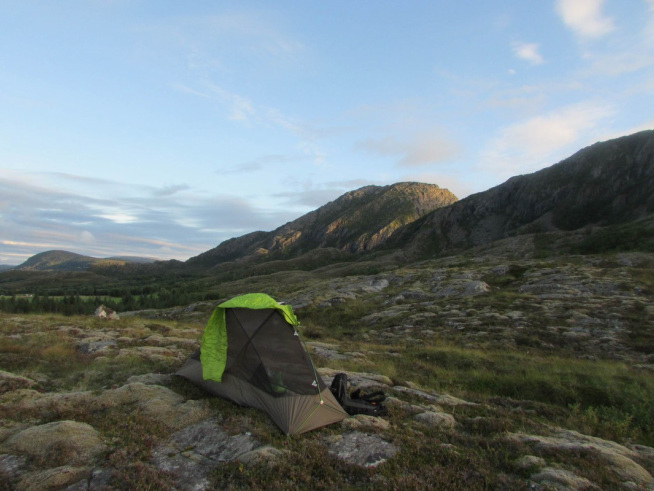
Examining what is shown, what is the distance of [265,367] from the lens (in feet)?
33.3

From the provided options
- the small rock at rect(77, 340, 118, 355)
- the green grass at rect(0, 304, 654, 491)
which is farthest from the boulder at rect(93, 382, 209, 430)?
the small rock at rect(77, 340, 118, 355)

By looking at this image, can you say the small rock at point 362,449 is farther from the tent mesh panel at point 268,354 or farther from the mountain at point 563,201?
the mountain at point 563,201

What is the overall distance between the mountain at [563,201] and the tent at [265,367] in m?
132

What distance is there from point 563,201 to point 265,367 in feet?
579

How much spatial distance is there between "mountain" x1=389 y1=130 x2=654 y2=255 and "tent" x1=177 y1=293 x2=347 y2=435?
13196cm

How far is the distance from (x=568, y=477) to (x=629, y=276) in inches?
1536

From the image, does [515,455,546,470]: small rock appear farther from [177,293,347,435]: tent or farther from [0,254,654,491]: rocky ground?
[177,293,347,435]: tent

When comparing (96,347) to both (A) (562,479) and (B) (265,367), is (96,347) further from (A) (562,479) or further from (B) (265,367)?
(A) (562,479)

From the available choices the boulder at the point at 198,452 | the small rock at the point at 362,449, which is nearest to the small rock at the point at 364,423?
the small rock at the point at 362,449

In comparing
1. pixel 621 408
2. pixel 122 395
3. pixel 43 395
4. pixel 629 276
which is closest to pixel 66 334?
pixel 43 395

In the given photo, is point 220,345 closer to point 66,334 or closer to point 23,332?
point 66,334

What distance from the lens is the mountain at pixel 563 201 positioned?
401 feet

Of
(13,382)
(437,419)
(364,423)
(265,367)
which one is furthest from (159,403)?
(437,419)

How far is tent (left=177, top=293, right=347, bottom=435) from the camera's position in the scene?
913 centimetres
